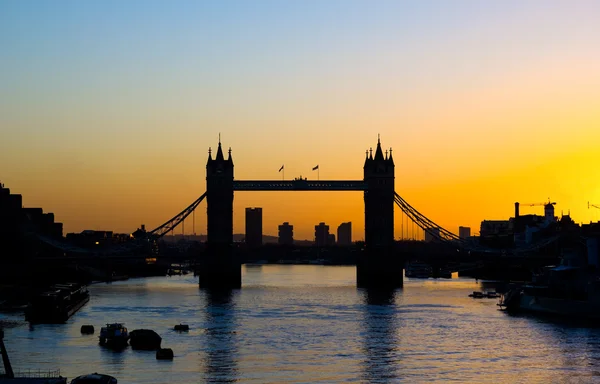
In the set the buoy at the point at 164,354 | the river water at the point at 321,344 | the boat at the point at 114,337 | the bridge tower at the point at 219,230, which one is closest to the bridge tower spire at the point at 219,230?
the bridge tower at the point at 219,230

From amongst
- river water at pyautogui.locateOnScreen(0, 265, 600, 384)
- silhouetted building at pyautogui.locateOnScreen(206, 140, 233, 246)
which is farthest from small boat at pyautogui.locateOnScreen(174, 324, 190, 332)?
silhouetted building at pyautogui.locateOnScreen(206, 140, 233, 246)

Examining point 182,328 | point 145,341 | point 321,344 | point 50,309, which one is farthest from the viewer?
point 50,309

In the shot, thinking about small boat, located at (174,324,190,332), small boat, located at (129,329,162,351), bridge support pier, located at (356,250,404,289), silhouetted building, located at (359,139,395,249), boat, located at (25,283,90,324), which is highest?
silhouetted building, located at (359,139,395,249)

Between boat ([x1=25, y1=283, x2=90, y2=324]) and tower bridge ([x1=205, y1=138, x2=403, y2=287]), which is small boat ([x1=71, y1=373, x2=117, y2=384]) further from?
tower bridge ([x1=205, y1=138, x2=403, y2=287])

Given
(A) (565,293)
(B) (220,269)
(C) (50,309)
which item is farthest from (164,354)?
(B) (220,269)

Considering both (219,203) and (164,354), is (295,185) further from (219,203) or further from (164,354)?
(164,354)

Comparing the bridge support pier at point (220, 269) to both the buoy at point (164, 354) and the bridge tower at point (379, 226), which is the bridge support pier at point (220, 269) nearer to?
the bridge tower at point (379, 226)

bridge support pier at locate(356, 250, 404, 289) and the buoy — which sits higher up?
bridge support pier at locate(356, 250, 404, 289)
